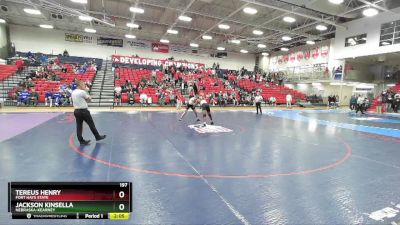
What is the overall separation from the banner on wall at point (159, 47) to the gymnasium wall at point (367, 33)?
19.6 metres

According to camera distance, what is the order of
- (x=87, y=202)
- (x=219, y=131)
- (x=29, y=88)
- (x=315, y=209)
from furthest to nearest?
(x=29, y=88) < (x=219, y=131) < (x=315, y=209) < (x=87, y=202)

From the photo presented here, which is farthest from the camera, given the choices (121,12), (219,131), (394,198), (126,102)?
(121,12)

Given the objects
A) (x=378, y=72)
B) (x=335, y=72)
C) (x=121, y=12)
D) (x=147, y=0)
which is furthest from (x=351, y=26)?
(x=121, y=12)

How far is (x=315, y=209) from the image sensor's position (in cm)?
318

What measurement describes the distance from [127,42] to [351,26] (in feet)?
79.3

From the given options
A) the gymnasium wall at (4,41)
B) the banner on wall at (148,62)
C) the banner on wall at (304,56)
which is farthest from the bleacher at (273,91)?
the gymnasium wall at (4,41)

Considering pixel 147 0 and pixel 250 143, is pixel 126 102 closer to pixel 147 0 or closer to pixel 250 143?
pixel 147 0

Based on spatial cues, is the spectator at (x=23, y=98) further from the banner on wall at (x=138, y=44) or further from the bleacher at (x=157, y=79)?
the banner on wall at (x=138, y=44)

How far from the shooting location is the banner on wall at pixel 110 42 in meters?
29.8
